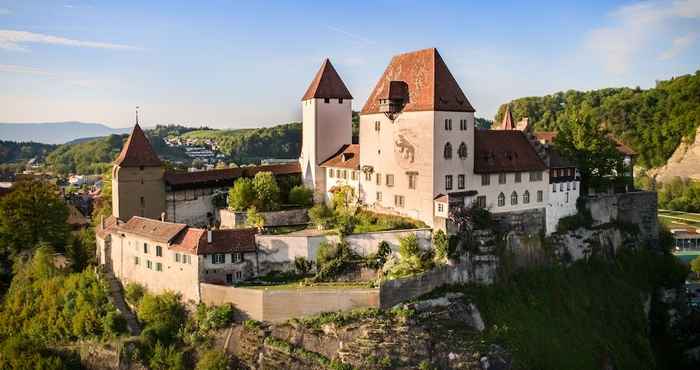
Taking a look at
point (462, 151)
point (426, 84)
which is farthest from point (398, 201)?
point (426, 84)

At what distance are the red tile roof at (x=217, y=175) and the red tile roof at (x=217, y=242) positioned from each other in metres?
9.27

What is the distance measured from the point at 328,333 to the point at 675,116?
102470 mm

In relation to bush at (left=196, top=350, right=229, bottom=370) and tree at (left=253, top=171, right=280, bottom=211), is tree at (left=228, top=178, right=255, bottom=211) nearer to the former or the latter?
tree at (left=253, top=171, right=280, bottom=211)

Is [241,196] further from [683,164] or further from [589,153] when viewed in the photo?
[683,164]

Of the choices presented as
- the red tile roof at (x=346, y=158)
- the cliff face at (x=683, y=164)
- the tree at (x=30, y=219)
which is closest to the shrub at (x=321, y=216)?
the red tile roof at (x=346, y=158)

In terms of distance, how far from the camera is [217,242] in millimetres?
42938

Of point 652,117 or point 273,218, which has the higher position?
point 652,117

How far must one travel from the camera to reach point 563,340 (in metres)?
44.7

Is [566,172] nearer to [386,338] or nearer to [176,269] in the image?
[386,338]

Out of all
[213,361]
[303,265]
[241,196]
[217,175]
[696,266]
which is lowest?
[696,266]

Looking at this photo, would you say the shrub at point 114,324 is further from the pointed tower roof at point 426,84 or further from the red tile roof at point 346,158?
the pointed tower roof at point 426,84

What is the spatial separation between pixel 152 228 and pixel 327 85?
20.3m

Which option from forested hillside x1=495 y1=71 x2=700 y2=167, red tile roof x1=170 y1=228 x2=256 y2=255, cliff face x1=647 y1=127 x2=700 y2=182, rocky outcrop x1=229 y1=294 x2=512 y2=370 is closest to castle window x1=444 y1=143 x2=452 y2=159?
rocky outcrop x1=229 y1=294 x2=512 y2=370

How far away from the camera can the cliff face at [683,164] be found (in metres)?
113
